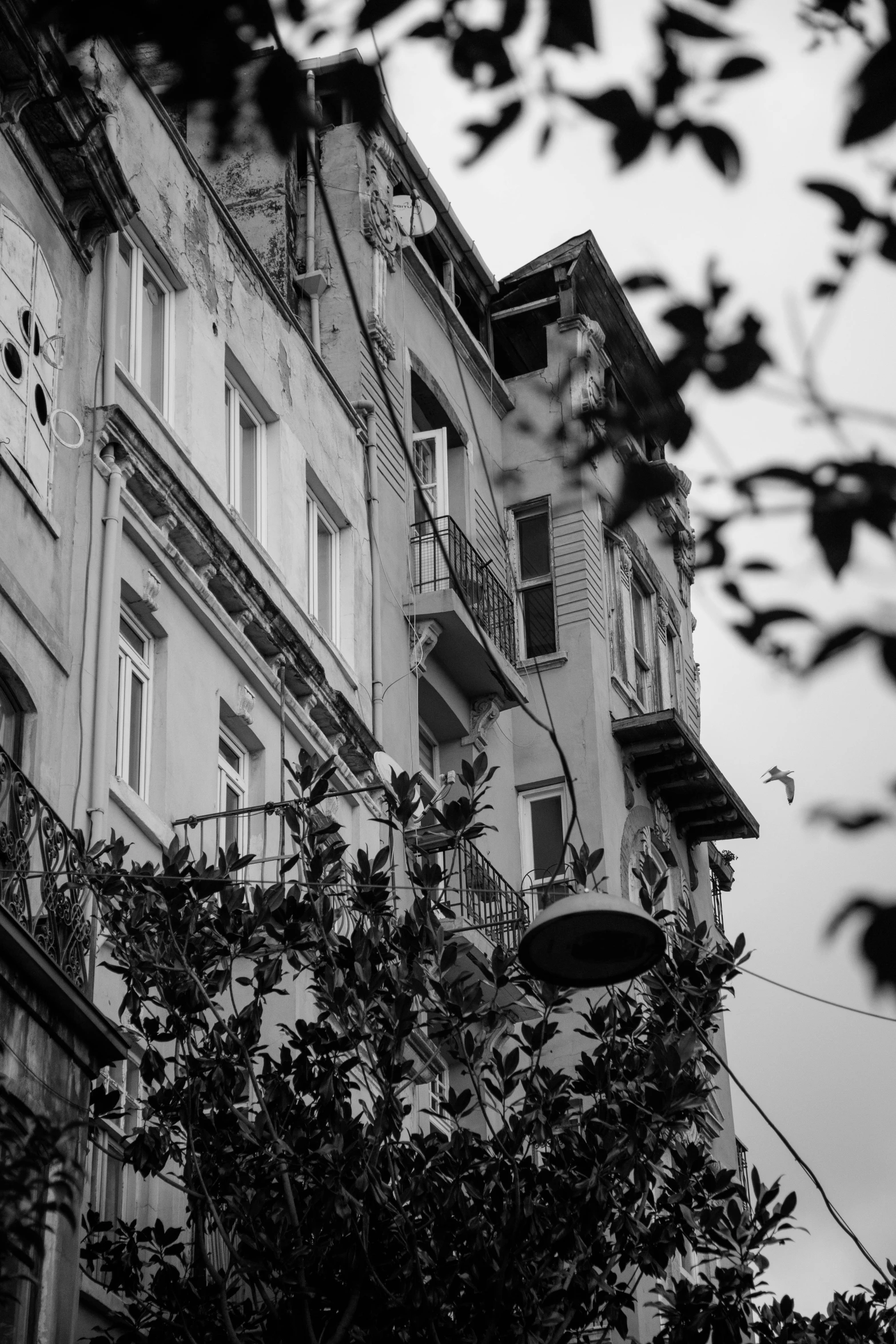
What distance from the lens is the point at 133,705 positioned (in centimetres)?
1642

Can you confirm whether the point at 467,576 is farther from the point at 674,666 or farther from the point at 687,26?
the point at 687,26

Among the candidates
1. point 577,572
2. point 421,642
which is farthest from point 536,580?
point 421,642

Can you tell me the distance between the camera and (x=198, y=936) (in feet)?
43.2

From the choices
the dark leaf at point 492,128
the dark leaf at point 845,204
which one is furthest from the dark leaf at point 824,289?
the dark leaf at point 492,128

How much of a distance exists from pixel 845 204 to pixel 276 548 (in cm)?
1504

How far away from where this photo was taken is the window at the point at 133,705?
16031 mm

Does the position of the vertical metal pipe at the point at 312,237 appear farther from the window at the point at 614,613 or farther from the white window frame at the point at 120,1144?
the white window frame at the point at 120,1144

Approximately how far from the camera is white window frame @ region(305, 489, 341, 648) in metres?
20.9

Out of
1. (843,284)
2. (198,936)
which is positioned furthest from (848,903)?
(198,936)

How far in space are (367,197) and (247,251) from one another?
4301 mm

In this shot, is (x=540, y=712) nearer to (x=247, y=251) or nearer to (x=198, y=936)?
(x=247, y=251)

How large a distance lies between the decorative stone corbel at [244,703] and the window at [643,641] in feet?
37.6

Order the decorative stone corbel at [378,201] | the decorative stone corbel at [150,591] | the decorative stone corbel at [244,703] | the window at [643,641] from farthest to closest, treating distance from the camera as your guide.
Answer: the window at [643,641] → the decorative stone corbel at [378,201] → the decorative stone corbel at [244,703] → the decorative stone corbel at [150,591]

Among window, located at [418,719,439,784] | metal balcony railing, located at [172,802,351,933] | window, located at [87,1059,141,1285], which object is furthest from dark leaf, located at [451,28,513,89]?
window, located at [418,719,439,784]
